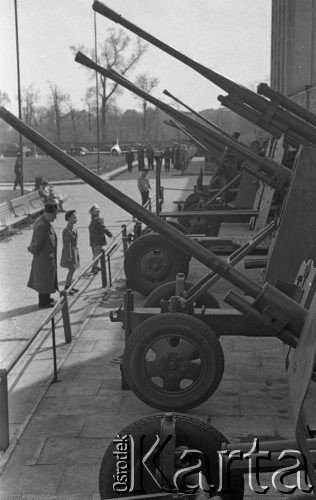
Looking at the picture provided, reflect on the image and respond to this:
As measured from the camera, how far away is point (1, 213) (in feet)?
77.6

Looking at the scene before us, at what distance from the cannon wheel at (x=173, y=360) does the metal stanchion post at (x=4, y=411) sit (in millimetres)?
1080

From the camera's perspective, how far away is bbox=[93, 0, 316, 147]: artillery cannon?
9.09 m

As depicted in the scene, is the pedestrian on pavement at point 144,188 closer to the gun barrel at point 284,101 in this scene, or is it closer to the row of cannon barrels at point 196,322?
the row of cannon barrels at point 196,322

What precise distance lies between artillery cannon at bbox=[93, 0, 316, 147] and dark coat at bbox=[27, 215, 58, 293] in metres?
3.15

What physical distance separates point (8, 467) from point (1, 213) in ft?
58.2

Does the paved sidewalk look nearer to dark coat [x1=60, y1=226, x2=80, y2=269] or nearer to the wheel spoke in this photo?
the wheel spoke

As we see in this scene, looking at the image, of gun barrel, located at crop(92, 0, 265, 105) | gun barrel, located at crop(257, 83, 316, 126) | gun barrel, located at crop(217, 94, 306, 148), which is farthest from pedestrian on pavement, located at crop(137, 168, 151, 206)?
gun barrel, located at crop(257, 83, 316, 126)

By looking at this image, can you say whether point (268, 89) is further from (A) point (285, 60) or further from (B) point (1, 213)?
(A) point (285, 60)

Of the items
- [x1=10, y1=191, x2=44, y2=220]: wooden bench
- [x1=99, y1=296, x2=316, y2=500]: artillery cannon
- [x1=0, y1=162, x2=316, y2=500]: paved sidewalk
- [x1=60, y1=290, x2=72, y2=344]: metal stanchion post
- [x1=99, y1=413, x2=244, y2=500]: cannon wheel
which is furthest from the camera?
[x1=10, y1=191, x2=44, y2=220]: wooden bench

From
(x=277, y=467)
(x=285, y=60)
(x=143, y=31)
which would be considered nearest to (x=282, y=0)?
(x=285, y=60)

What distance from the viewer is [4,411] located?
658 centimetres

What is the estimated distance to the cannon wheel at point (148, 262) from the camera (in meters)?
12.3

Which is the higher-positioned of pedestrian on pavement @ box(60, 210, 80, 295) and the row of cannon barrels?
the row of cannon barrels

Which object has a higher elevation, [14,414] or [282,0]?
[282,0]
